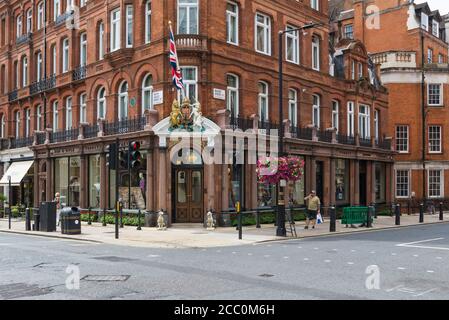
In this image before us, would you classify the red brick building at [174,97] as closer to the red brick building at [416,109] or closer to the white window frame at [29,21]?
the white window frame at [29,21]

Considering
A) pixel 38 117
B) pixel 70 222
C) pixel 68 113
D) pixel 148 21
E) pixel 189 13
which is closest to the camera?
pixel 70 222

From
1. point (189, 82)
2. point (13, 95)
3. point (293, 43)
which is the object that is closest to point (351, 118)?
point (293, 43)

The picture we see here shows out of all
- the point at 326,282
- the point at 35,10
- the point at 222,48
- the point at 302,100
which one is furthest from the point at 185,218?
the point at 35,10

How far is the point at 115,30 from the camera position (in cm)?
2778

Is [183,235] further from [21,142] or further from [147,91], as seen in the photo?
[21,142]

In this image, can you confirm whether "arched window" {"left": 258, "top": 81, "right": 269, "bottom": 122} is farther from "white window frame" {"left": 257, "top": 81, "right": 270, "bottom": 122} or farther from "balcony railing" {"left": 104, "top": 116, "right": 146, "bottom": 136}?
"balcony railing" {"left": 104, "top": 116, "right": 146, "bottom": 136}

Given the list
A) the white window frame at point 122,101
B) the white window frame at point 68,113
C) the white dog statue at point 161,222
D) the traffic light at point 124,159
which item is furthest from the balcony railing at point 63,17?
the traffic light at point 124,159

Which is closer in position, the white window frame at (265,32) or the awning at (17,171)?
the white window frame at (265,32)

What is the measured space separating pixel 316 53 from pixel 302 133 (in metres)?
6.08

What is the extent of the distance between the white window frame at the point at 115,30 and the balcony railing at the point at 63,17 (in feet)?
15.8

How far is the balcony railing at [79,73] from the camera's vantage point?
3027 cm

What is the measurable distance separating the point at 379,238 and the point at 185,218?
911 centimetres

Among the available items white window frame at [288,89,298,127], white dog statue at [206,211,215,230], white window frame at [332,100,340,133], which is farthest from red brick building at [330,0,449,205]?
white dog statue at [206,211,215,230]

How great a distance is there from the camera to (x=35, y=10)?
117 feet
